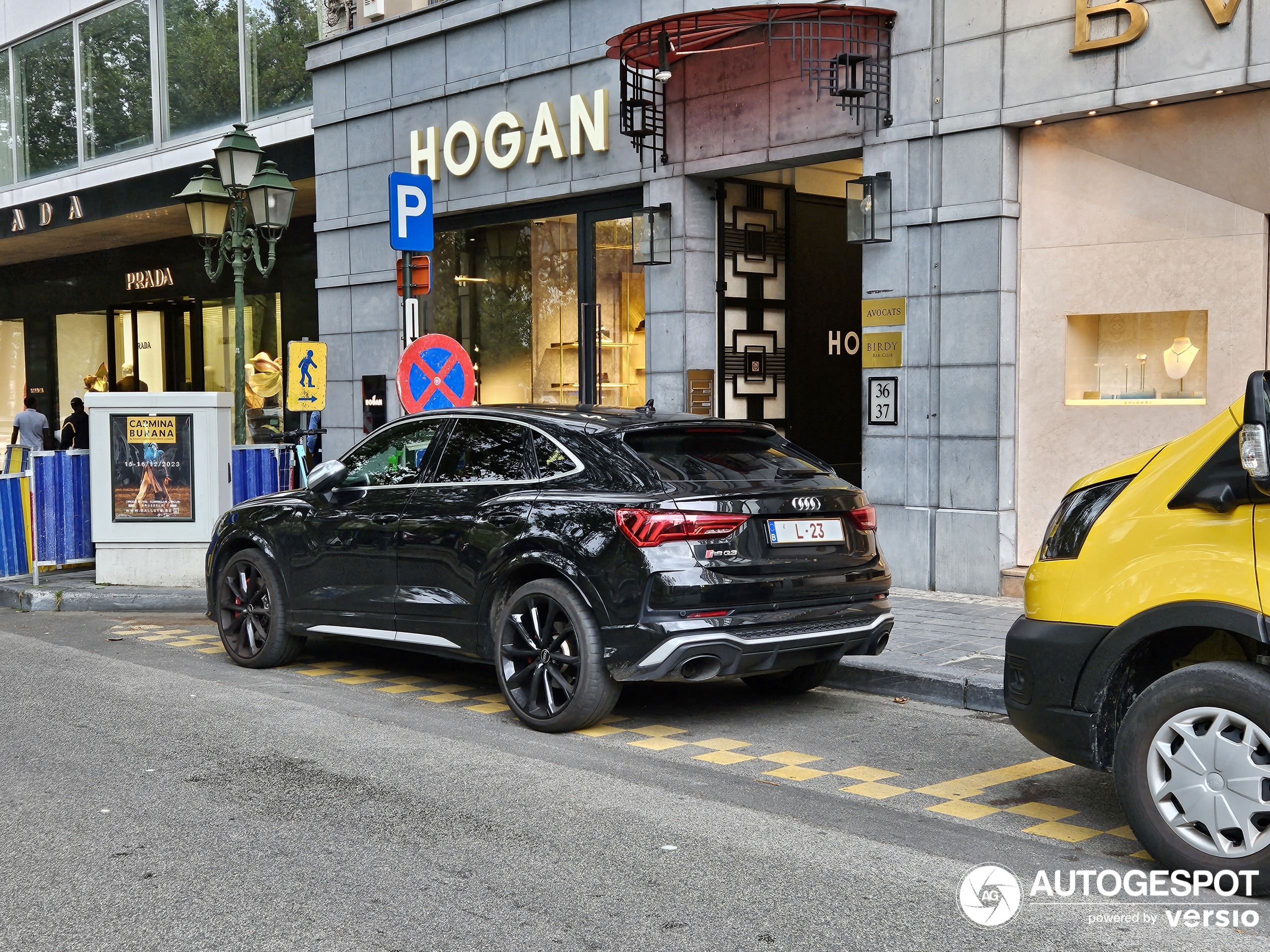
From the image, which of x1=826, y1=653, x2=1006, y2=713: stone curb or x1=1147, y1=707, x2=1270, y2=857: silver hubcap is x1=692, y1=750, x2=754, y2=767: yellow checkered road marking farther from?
x1=1147, y1=707, x2=1270, y2=857: silver hubcap

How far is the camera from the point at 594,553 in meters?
6.37

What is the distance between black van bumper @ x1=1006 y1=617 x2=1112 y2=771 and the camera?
460cm

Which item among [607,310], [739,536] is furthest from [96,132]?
[739,536]

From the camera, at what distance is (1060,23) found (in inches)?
398

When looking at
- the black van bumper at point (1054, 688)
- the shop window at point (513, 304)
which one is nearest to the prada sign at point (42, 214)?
the shop window at point (513, 304)

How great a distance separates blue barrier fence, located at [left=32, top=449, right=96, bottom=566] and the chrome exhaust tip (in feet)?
26.9

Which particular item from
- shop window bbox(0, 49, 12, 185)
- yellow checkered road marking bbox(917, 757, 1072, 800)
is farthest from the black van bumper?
shop window bbox(0, 49, 12, 185)

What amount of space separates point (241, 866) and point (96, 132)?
2164 cm

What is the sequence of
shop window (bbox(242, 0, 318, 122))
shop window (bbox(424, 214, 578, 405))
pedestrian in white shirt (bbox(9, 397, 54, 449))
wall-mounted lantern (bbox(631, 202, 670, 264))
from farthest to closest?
pedestrian in white shirt (bbox(9, 397, 54, 449)), shop window (bbox(242, 0, 318, 122)), shop window (bbox(424, 214, 578, 405)), wall-mounted lantern (bbox(631, 202, 670, 264))

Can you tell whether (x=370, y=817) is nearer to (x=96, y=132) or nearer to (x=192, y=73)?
(x=192, y=73)

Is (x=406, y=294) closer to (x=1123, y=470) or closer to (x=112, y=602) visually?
(x=112, y=602)

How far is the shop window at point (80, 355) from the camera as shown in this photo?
89.6 ft

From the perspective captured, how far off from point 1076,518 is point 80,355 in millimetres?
27029

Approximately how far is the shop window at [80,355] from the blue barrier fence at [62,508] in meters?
14.9
